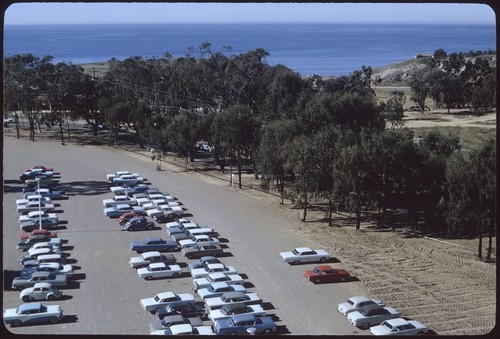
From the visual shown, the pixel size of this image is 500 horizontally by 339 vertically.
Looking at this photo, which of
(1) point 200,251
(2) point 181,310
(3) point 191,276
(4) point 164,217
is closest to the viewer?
(2) point 181,310

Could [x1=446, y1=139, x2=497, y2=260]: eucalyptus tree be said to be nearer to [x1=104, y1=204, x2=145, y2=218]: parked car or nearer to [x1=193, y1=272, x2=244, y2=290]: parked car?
[x1=193, y1=272, x2=244, y2=290]: parked car

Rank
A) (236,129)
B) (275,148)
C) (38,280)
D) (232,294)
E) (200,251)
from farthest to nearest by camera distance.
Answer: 1. (236,129)
2. (275,148)
3. (200,251)
4. (38,280)
5. (232,294)

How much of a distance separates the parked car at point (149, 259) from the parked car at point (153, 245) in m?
0.48

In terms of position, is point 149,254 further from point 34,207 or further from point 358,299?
point 34,207

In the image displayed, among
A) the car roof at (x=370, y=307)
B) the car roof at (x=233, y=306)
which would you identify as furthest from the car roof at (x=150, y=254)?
the car roof at (x=370, y=307)

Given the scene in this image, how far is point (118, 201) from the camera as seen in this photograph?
11.8 m

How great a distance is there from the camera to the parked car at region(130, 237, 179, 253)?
30.0 feet

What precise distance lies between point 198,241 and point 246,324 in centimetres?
294

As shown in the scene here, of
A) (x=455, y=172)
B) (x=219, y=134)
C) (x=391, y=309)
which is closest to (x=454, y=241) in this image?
(x=455, y=172)

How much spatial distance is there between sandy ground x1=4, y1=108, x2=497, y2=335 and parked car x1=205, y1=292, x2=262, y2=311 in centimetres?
142

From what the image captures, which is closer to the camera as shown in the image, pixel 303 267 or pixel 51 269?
pixel 51 269

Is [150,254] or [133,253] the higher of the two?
[150,254]

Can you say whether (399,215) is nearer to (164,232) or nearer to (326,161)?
(326,161)

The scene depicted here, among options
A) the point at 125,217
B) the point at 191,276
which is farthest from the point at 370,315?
the point at 125,217
